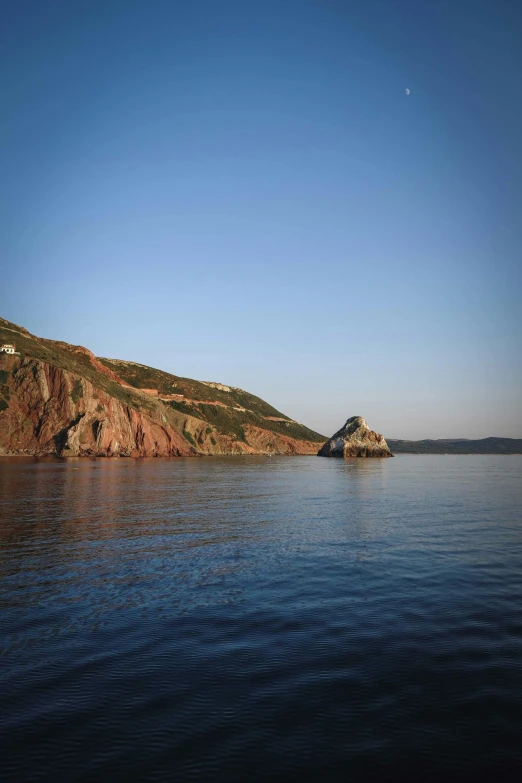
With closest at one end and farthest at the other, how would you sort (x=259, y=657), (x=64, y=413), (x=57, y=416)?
(x=259, y=657) → (x=57, y=416) → (x=64, y=413)

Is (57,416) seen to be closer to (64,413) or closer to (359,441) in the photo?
(64,413)

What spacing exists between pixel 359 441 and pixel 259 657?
168223mm

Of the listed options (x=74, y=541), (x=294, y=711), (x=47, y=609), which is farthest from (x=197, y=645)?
(x=74, y=541)

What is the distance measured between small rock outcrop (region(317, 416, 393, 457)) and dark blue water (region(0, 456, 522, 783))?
153 metres

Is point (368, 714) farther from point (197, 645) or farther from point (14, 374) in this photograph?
point (14, 374)

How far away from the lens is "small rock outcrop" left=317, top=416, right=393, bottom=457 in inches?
6875

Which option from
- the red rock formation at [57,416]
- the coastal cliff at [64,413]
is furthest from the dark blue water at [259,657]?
the coastal cliff at [64,413]

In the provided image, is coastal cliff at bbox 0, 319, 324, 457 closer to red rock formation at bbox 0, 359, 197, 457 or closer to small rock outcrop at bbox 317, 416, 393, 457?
red rock formation at bbox 0, 359, 197, 457

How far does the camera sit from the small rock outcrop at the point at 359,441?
6875 inches

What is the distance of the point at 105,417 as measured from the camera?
392ft

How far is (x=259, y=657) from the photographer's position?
401 inches

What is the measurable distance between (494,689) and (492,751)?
2.07m

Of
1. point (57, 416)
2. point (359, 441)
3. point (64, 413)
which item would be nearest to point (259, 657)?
point (57, 416)

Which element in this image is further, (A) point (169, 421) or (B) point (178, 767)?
(A) point (169, 421)
